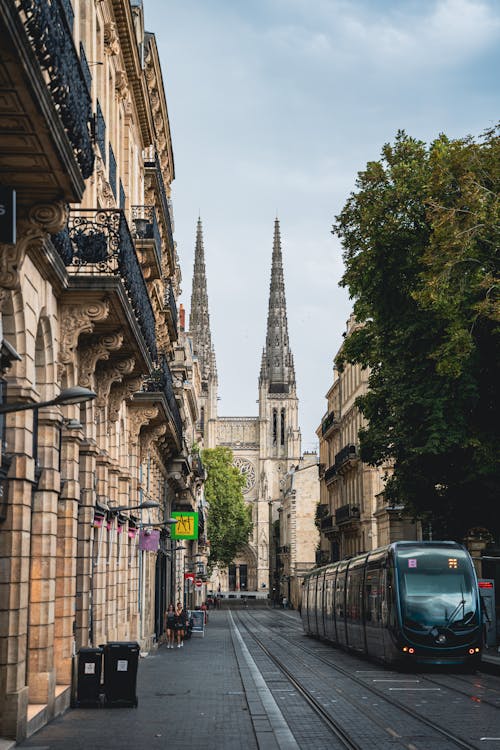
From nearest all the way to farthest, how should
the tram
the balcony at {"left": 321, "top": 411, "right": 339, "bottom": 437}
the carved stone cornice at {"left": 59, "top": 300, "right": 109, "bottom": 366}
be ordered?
the carved stone cornice at {"left": 59, "top": 300, "right": 109, "bottom": 366}, the tram, the balcony at {"left": 321, "top": 411, "right": 339, "bottom": 437}

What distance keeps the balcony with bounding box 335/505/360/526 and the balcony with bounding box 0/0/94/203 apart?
2300 inches

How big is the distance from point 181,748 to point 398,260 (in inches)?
804

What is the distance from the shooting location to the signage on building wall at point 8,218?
11.1m

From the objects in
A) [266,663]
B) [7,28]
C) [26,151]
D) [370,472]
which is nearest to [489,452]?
[266,663]

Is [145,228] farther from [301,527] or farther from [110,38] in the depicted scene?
[301,527]

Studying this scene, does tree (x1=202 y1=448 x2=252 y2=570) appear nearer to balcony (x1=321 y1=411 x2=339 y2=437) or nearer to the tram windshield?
balcony (x1=321 y1=411 x2=339 y2=437)

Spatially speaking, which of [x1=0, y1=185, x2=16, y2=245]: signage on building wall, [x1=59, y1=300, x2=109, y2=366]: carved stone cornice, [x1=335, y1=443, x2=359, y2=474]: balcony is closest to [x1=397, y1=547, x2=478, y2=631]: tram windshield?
[x1=59, y1=300, x2=109, y2=366]: carved stone cornice

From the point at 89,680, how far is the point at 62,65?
10.3 metres

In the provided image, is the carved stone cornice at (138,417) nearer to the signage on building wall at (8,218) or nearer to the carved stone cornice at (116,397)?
the carved stone cornice at (116,397)

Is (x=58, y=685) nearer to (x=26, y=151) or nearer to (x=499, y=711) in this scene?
(x=499, y=711)

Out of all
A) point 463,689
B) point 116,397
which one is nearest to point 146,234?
point 116,397

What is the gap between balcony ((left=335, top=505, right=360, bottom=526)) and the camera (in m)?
70.7

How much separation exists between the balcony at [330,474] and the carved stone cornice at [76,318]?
6235 centimetres

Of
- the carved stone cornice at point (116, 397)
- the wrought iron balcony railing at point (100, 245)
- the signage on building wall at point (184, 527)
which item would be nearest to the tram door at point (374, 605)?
the carved stone cornice at point (116, 397)
